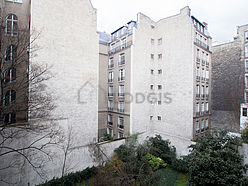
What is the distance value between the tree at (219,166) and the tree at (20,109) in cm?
896

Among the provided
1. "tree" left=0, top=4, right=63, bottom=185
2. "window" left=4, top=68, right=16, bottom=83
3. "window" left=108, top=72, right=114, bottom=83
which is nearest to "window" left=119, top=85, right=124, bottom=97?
"window" left=108, top=72, right=114, bottom=83

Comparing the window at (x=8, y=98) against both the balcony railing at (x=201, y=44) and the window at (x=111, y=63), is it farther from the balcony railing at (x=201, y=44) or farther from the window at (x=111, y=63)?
the balcony railing at (x=201, y=44)

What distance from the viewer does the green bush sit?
31.9ft

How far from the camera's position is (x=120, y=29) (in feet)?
65.5

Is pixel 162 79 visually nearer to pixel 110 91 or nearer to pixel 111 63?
pixel 110 91

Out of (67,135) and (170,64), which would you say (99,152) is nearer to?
(67,135)

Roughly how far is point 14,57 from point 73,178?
29.9 feet

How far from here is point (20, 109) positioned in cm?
875

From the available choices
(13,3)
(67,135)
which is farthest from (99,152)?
(13,3)

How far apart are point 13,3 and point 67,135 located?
11343 millimetres

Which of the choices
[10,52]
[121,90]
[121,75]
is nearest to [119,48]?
[121,75]

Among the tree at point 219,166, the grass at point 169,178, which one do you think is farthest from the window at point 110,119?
the tree at point 219,166

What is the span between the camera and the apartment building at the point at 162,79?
51.0 feet

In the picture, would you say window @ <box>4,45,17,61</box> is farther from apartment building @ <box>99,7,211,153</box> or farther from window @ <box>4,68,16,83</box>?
apartment building @ <box>99,7,211,153</box>
